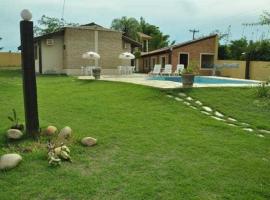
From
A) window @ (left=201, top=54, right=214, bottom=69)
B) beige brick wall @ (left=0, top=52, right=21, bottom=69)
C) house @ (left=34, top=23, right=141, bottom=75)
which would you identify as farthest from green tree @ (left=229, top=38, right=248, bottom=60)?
beige brick wall @ (left=0, top=52, right=21, bottom=69)

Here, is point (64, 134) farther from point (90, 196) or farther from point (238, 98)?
point (238, 98)

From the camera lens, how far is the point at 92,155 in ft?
18.5

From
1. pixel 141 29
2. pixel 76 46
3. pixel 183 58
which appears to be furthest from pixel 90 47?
pixel 141 29

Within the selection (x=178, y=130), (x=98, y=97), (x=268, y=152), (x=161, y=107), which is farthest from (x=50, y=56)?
(x=268, y=152)

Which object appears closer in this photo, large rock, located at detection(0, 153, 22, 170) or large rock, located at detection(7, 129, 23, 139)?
large rock, located at detection(0, 153, 22, 170)

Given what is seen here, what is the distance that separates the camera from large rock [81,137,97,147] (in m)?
6.08

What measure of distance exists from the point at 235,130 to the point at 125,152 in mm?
3077

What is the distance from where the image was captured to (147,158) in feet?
18.2

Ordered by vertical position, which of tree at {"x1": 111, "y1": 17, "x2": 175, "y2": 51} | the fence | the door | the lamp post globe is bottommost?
the fence

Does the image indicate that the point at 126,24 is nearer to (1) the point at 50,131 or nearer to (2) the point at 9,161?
(1) the point at 50,131

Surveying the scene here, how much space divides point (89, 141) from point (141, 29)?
4431 centimetres

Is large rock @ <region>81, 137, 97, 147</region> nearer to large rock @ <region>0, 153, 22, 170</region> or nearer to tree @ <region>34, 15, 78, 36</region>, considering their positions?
large rock @ <region>0, 153, 22, 170</region>

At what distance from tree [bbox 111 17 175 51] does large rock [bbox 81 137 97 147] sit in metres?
35.7

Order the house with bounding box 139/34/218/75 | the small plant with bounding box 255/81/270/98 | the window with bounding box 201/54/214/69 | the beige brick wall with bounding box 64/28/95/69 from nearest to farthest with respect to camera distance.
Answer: the small plant with bounding box 255/81/270/98, the beige brick wall with bounding box 64/28/95/69, the house with bounding box 139/34/218/75, the window with bounding box 201/54/214/69
